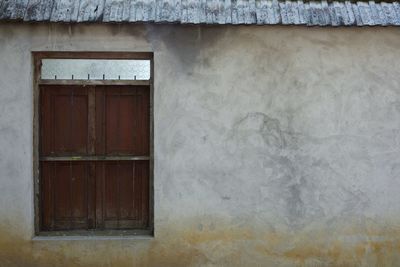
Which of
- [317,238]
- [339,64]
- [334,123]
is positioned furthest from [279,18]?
[317,238]

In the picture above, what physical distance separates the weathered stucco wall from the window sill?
7 centimetres

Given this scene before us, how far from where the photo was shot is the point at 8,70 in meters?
6.38

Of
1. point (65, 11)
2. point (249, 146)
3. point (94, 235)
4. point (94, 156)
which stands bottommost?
point (94, 235)

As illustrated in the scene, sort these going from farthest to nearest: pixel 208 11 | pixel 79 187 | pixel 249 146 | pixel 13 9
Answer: pixel 79 187 → pixel 249 146 → pixel 208 11 → pixel 13 9

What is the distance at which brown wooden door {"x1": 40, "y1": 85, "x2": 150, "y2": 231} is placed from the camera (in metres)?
6.60

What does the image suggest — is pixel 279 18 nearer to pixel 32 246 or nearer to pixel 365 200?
pixel 365 200

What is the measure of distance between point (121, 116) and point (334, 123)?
2.42m

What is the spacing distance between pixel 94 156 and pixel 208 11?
81.0 inches

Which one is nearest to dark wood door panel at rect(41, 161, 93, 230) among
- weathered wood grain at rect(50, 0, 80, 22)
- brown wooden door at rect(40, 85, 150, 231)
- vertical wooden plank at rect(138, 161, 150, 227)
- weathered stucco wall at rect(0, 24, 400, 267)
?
brown wooden door at rect(40, 85, 150, 231)

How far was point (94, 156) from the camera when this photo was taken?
6594 millimetres

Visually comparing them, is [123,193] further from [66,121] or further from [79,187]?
[66,121]

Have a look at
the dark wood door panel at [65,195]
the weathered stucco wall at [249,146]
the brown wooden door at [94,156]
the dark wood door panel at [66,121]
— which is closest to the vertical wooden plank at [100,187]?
the brown wooden door at [94,156]

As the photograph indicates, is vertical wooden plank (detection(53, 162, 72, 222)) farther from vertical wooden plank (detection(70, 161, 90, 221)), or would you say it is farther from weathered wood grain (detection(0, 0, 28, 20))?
weathered wood grain (detection(0, 0, 28, 20))

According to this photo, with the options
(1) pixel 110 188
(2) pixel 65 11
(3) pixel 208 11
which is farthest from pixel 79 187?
(3) pixel 208 11
